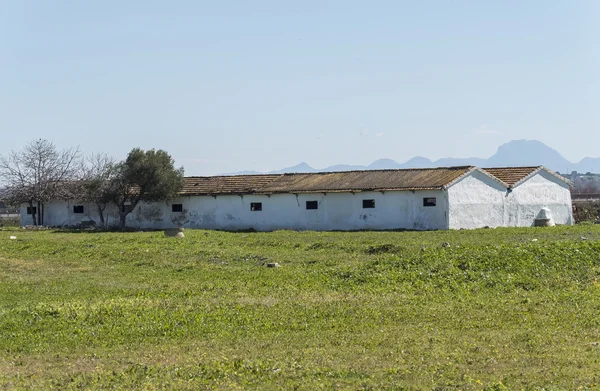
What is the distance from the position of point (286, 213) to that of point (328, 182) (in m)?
3.19

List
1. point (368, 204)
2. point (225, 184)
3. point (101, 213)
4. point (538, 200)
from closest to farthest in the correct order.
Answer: point (368, 204), point (538, 200), point (225, 184), point (101, 213)

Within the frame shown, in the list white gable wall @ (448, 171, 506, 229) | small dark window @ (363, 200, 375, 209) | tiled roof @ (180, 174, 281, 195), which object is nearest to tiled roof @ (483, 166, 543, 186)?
white gable wall @ (448, 171, 506, 229)

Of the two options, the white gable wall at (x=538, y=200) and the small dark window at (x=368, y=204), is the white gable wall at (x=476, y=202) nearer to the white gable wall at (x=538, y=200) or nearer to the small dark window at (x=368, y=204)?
the white gable wall at (x=538, y=200)

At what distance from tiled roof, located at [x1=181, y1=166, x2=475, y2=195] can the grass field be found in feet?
58.3

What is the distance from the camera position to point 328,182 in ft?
155

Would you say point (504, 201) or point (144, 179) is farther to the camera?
point (144, 179)

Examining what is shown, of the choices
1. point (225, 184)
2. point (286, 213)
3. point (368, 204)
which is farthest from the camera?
point (225, 184)

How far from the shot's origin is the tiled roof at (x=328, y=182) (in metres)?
43.4

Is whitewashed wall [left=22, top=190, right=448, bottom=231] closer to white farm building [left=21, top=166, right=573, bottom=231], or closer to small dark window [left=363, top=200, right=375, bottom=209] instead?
white farm building [left=21, top=166, right=573, bottom=231]

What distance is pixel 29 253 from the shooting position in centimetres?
3016

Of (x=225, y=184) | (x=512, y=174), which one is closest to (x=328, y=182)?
(x=225, y=184)

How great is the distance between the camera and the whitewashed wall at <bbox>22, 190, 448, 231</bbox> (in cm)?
4275

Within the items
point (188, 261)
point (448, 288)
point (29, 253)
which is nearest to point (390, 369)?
point (448, 288)

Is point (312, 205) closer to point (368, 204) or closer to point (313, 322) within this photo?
point (368, 204)
